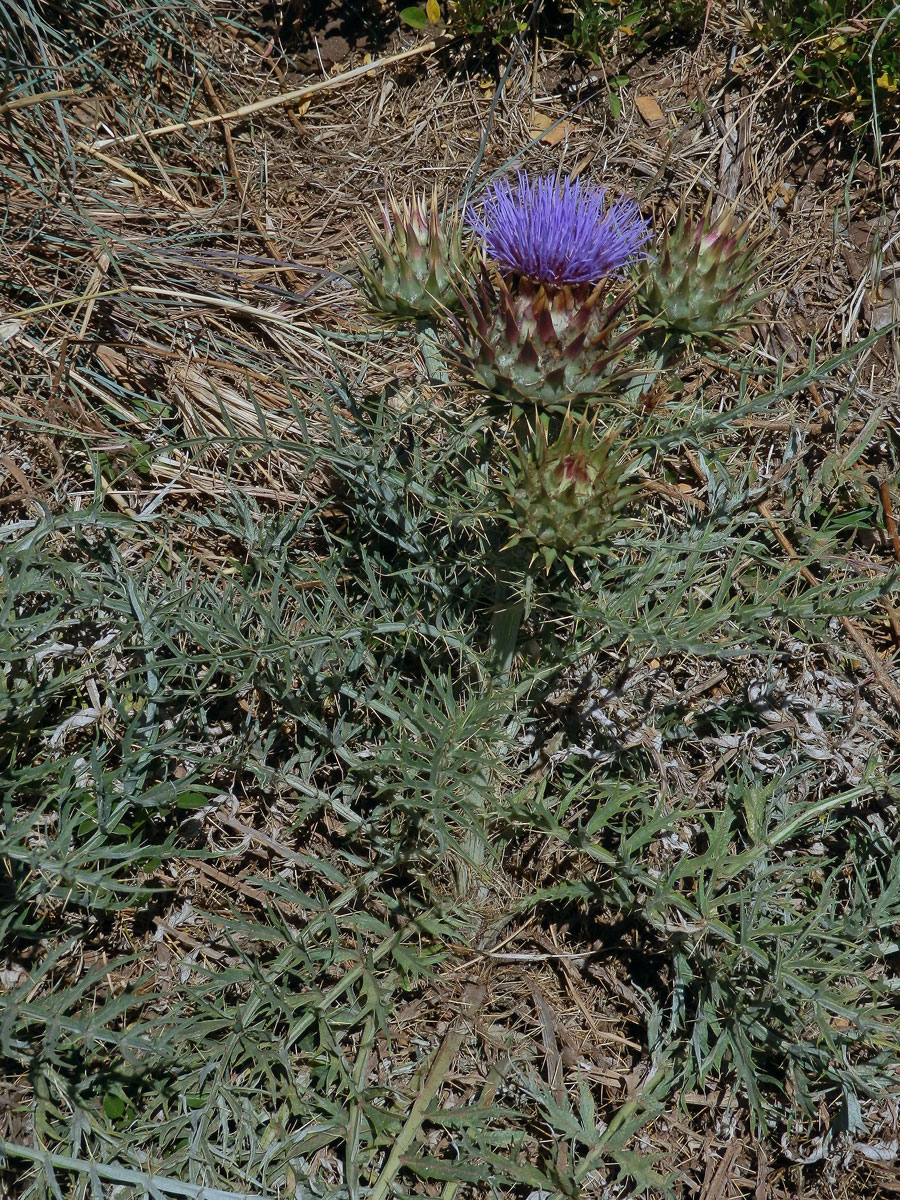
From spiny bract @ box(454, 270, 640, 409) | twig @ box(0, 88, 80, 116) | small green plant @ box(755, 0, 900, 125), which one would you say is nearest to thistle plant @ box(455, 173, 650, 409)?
spiny bract @ box(454, 270, 640, 409)

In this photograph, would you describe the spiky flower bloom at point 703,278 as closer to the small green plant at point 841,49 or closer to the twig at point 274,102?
the small green plant at point 841,49

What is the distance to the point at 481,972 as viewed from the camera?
2.53 meters

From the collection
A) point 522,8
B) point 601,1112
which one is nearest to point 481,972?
point 601,1112

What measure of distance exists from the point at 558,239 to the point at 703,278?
366mm

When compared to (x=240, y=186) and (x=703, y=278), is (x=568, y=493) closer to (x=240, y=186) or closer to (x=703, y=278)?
(x=703, y=278)

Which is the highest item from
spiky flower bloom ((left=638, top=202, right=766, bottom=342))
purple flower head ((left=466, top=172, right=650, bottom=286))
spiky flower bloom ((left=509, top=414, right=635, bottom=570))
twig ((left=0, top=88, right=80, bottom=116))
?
twig ((left=0, top=88, right=80, bottom=116))

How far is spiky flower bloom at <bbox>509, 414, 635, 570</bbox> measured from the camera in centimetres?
200

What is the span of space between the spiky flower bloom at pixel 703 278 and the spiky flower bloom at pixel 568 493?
548 mm

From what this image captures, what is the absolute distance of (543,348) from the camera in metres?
2.15

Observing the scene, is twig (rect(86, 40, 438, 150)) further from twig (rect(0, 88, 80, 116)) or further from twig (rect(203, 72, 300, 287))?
twig (rect(0, 88, 80, 116))

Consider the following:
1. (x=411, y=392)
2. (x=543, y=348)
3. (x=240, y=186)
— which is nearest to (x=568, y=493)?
(x=543, y=348)

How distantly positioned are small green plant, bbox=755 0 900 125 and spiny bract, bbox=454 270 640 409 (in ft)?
6.09

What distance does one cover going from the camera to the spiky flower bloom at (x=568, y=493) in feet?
6.55

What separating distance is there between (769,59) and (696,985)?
3.14 metres
